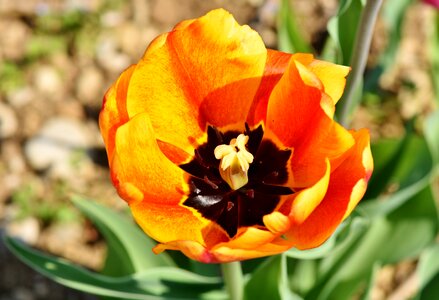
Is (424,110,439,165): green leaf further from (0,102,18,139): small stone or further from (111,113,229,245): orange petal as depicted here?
(0,102,18,139): small stone

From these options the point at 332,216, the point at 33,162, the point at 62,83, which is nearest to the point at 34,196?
the point at 33,162

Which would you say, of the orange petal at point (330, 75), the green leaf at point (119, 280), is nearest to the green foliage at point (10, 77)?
the green leaf at point (119, 280)

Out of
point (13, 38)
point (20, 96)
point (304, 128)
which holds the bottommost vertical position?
point (20, 96)

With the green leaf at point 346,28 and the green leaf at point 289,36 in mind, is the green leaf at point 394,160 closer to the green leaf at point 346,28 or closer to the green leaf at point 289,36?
the green leaf at point 289,36

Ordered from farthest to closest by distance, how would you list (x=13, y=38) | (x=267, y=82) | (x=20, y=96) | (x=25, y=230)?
(x=13, y=38)
(x=20, y=96)
(x=25, y=230)
(x=267, y=82)

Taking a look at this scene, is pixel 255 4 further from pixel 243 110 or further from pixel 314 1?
pixel 243 110

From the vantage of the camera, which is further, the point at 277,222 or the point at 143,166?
the point at 143,166

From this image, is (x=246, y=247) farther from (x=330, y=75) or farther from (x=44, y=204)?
(x=44, y=204)

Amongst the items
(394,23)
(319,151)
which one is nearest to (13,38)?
(394,23)
